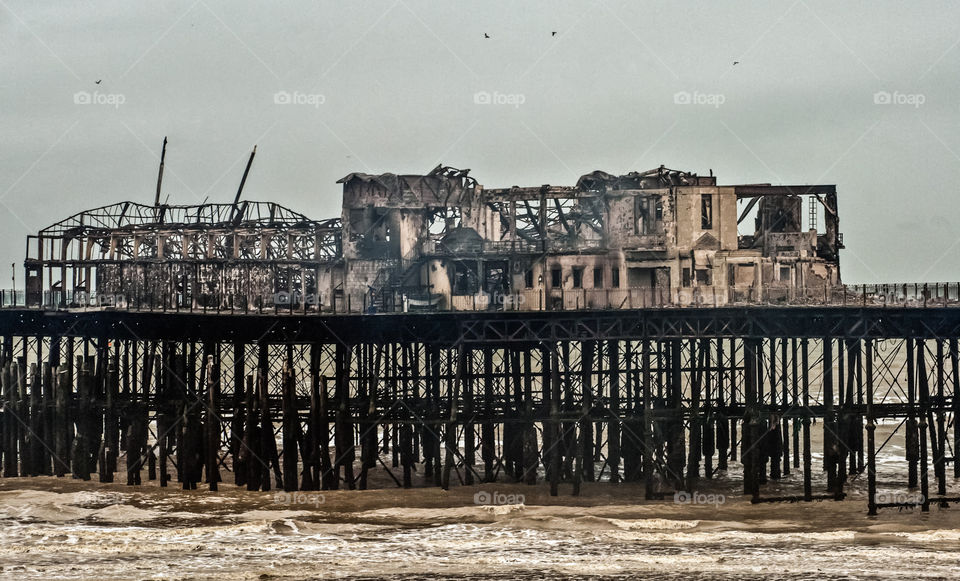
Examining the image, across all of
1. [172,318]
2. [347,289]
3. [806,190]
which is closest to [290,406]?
[172,318]

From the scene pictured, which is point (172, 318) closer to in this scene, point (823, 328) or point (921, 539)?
point (823, 328)

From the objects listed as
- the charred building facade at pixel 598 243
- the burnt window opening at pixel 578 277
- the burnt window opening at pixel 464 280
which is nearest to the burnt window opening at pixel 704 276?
the charred building facade at pixel 598 243

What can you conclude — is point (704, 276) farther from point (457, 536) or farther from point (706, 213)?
point (457, 536)

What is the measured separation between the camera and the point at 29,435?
5344 centimetres

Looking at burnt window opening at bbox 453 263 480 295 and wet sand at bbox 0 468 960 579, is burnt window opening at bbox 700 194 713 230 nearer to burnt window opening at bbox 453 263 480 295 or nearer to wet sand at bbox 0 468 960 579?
burnt window opening at bbox 453 263 480 295

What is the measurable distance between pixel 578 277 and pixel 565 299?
1.18 m

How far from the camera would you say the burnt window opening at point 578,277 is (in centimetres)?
5403

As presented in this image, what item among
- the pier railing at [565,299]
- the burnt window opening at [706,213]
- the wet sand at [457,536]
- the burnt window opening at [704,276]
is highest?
the burnt window opening at [706,213]

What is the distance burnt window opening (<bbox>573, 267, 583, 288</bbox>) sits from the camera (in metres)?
54.0

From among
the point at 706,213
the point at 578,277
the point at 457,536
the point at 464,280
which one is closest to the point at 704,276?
the point at 706,213

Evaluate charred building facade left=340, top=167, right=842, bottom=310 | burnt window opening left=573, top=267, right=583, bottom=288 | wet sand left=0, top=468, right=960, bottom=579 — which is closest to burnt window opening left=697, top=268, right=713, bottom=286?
charred building facade left=340, top=167, right=842, bottom=310

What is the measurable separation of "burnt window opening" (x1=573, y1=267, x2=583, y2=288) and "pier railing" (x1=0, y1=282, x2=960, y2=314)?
64cm

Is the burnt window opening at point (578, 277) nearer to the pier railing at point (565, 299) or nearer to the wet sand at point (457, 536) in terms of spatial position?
the pier railing at point (565, 299)

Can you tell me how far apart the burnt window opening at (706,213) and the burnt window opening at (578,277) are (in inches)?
197
